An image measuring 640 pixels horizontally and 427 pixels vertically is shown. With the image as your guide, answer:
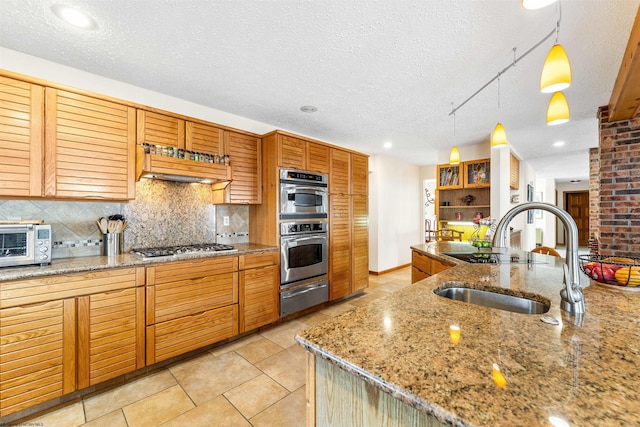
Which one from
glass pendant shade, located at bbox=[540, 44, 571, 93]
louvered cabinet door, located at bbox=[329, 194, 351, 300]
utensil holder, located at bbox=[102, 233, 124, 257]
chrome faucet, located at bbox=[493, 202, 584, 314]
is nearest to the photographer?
chrome faucet, located at bbox=[493, 202, 584, 314]

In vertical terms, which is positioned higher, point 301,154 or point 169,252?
point 301,154

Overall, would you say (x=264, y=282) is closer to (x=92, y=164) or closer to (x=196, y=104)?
(x=92, y=164)

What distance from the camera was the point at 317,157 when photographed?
138 inches

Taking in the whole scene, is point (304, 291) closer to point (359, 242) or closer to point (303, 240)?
point (303, 240)

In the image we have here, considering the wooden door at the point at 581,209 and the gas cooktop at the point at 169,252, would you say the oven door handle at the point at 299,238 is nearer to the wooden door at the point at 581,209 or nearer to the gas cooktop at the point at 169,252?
the gas cooktop at the point at 169,252

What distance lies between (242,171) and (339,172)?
1.38m

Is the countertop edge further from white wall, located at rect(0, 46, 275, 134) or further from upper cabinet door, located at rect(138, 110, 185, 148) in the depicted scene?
white wall, located at rect(0, 46, 275, 134)

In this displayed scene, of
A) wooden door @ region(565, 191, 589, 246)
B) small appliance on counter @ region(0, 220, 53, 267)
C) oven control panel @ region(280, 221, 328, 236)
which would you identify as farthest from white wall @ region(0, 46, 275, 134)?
wooden door @ region(565, 191, 589, 246)

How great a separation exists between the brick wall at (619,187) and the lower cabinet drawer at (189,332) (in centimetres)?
405

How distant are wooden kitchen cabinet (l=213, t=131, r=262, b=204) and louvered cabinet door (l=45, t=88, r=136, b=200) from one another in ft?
2.78

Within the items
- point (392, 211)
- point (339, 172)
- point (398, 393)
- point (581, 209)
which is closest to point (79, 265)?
point (398, 393)

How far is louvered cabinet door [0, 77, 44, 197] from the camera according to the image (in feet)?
5.96

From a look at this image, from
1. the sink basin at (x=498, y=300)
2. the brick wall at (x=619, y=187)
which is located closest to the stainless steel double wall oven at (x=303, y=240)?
the sink basin at (x=498, y=300)

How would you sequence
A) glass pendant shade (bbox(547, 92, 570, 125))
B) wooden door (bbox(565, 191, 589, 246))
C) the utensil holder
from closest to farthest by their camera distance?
glass pendant shade (bbox(547, 92, 570, 125))
the utensil holder
wooden door (bbox(565, 191, 589, 246))
